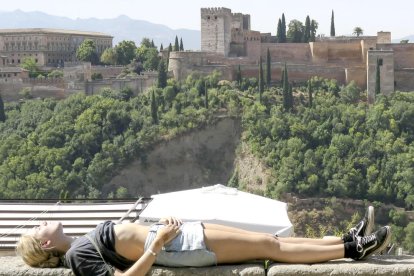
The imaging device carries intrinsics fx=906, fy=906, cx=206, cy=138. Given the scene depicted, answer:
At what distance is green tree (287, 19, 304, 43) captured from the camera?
2073 inches

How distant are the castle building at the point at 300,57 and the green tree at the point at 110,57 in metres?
6.95

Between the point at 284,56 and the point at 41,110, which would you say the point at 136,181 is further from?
the point at 284,56

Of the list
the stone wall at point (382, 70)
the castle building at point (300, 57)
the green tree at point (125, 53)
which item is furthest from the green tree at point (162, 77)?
the stone wall at point (382, 70)

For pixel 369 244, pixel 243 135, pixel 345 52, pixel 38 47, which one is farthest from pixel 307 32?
pixel 369 244

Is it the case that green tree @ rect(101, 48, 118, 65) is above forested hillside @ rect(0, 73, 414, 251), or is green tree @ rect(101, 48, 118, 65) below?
above

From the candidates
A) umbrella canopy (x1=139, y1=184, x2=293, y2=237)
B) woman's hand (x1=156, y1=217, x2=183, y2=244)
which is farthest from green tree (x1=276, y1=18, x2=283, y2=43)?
woman's hand (x1=156, y1=217, x2=183, y2=244)

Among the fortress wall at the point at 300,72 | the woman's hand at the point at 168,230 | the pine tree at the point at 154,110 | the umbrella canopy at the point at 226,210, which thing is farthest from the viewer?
the fortress wall at the point at 300,72

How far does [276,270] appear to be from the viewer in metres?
5.12

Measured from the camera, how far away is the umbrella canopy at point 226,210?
8.73 m

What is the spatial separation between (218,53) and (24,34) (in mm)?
16327

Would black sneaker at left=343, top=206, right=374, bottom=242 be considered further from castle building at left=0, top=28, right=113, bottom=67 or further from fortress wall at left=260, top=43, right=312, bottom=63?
castle building at left=0, top=28, right=113, bottom=67

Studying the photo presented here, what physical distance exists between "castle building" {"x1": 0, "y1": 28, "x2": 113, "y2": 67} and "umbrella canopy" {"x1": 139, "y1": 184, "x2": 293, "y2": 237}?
161ft

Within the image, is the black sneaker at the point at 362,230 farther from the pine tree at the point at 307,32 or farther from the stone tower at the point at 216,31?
the pine tree at the point at 307,32

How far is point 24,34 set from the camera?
2349 inches
